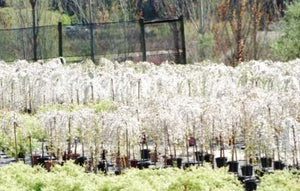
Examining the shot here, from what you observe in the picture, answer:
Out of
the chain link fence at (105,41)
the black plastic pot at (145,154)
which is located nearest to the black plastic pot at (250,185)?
the black plastic pot at (145,154)

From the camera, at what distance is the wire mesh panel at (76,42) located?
68.9 feet

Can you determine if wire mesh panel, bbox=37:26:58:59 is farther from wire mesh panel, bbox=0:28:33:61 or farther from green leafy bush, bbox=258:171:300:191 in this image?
green leafy bush, bbox=258:171:300:191

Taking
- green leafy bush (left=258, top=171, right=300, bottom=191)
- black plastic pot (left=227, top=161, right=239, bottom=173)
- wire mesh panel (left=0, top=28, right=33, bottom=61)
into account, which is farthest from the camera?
wire mesh panel (left=0, top=28, right=33, bottom=61)

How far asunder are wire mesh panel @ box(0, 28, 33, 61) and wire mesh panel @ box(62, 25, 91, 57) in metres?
1.21

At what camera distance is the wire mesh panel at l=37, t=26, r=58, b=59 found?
2133 centimetres

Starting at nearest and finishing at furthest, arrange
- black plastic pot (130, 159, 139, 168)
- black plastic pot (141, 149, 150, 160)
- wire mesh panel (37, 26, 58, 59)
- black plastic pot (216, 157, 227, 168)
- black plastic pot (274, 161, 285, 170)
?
black plastic pot (274, 161, 285, 170) < black plastic pot (216, 157, 227, 168) < black plastic pot (130, 159, 139, 168) < black plastic pot (141, 149, 150, 160) < wire mesh panel (37, 26, 58, 59)

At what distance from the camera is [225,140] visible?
898 centimetres

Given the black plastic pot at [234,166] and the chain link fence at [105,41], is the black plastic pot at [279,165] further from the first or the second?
the chain link fence at [105,41]

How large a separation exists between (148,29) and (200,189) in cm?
1711

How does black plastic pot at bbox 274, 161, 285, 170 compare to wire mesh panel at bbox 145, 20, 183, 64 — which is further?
wire mesh panel at bbox 145, 20, 183, 64

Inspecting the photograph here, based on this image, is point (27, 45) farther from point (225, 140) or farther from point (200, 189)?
point (200, 189)

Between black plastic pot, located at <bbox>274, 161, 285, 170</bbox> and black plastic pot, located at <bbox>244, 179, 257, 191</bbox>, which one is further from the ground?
black plastic pot, located at <bbox>274, 161, 285, 170</bbox>

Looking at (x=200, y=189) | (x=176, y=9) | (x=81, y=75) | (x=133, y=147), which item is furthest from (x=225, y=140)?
(x=176, y=9)

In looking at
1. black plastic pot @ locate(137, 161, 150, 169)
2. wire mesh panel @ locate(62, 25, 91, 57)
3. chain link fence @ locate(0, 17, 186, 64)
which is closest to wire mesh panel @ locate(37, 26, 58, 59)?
chain link fence @ locate(0, 17, 186, 64)
